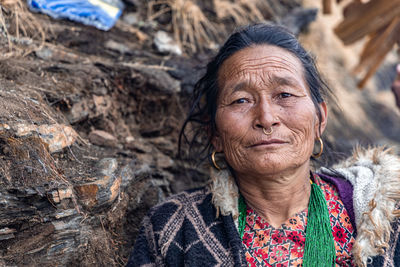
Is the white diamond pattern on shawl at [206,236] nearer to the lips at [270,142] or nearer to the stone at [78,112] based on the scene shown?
the lips at [270,142]

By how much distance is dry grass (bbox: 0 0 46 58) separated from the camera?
2.68 m

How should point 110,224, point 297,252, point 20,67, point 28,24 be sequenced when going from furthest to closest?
point 28,24
point 20,67
point 110,224
point 297,252

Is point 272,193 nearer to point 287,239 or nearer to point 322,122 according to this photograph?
point 287,239

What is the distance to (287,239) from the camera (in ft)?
6.53

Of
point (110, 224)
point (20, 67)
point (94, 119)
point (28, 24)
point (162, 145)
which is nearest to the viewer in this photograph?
point (110, 224)

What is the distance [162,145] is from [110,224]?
1.07m

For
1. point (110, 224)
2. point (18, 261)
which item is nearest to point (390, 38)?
point (110, 224)

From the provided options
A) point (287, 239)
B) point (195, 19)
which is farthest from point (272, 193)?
point (195, 19)

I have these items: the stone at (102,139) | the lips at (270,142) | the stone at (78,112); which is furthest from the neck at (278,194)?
the stone at (78,112)

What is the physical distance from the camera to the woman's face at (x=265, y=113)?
191 cm

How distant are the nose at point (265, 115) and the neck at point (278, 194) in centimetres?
30

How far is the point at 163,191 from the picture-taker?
2768 mm

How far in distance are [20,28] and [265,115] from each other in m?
2.07

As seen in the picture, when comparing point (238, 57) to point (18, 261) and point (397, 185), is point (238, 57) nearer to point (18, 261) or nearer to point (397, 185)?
point (397, 185)
